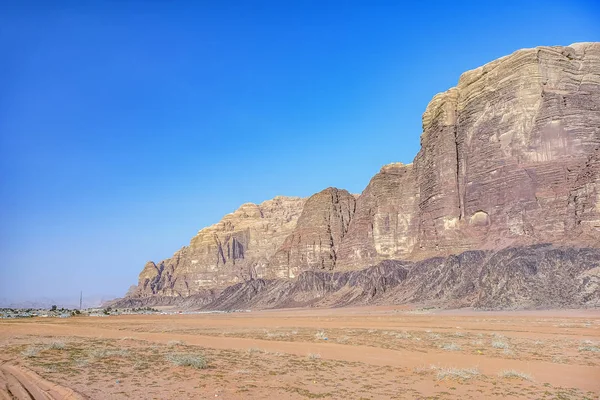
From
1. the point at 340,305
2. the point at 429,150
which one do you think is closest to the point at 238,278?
the point at 340,305

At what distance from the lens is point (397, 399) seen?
455 inches

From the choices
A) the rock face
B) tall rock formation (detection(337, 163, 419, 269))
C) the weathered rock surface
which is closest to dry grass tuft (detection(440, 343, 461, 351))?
the weathered rock surface

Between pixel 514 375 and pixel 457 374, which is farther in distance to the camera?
pixel 514 375

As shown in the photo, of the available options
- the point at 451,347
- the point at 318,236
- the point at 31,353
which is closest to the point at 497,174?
the point at 451,347

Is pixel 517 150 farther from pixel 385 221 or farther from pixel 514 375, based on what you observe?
pixel 514 375

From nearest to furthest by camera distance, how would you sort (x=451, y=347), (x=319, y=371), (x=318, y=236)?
(x=319, y=371) < (x=451, y=347) < (x=318, y=236)

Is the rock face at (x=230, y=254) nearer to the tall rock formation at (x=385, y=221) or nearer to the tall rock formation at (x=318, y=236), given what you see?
the tall rock formation at (x=318, y=236)

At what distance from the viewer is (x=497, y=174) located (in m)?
72.5

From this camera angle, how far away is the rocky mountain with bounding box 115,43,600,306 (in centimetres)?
6362

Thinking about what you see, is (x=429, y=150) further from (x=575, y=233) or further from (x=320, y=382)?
(x=320, y=382)

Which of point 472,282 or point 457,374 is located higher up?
point 457,374

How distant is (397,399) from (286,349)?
11491 millimetres

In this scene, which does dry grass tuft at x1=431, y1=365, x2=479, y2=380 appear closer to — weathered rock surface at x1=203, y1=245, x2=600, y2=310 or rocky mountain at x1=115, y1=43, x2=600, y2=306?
weathered rock surface at x1=203, y1=245, x2=600, y2=310

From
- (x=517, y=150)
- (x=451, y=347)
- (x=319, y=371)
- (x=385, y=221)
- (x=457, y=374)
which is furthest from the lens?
(x=385, y=221)
